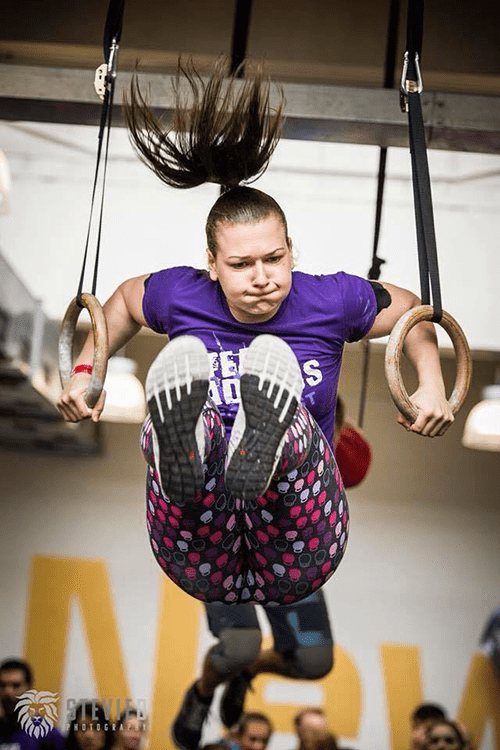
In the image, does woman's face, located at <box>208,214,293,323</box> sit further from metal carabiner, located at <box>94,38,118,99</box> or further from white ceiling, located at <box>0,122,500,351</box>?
white ceiling, located at <box>0,122,500,351</box>

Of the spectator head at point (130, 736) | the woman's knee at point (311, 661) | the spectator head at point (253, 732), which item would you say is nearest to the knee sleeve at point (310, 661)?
the woman's knee at point (311, 661)

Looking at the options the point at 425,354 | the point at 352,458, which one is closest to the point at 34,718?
the point at 352,458

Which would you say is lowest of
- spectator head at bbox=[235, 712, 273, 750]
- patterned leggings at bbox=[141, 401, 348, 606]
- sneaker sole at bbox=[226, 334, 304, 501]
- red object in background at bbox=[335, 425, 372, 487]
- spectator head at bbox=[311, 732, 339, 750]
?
spectator head at bbox=[311, 732, 339, 750]

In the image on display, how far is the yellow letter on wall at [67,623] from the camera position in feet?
21.2

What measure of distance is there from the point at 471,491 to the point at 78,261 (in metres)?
3.20

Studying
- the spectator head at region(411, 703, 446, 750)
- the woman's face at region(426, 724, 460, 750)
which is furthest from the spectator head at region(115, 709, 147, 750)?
the spectator head at region(411, 703, 446, 750)

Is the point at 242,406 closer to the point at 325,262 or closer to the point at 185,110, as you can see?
the point at 185,110

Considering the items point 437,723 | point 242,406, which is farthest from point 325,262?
point 242,406

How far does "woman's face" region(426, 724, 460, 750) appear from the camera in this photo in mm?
5387

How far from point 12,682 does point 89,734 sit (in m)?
1.65

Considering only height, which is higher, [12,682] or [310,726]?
Answer: [12,682]

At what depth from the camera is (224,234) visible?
193cm

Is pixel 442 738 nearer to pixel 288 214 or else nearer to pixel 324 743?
pixel 324 743

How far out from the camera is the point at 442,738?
5.42 meters
